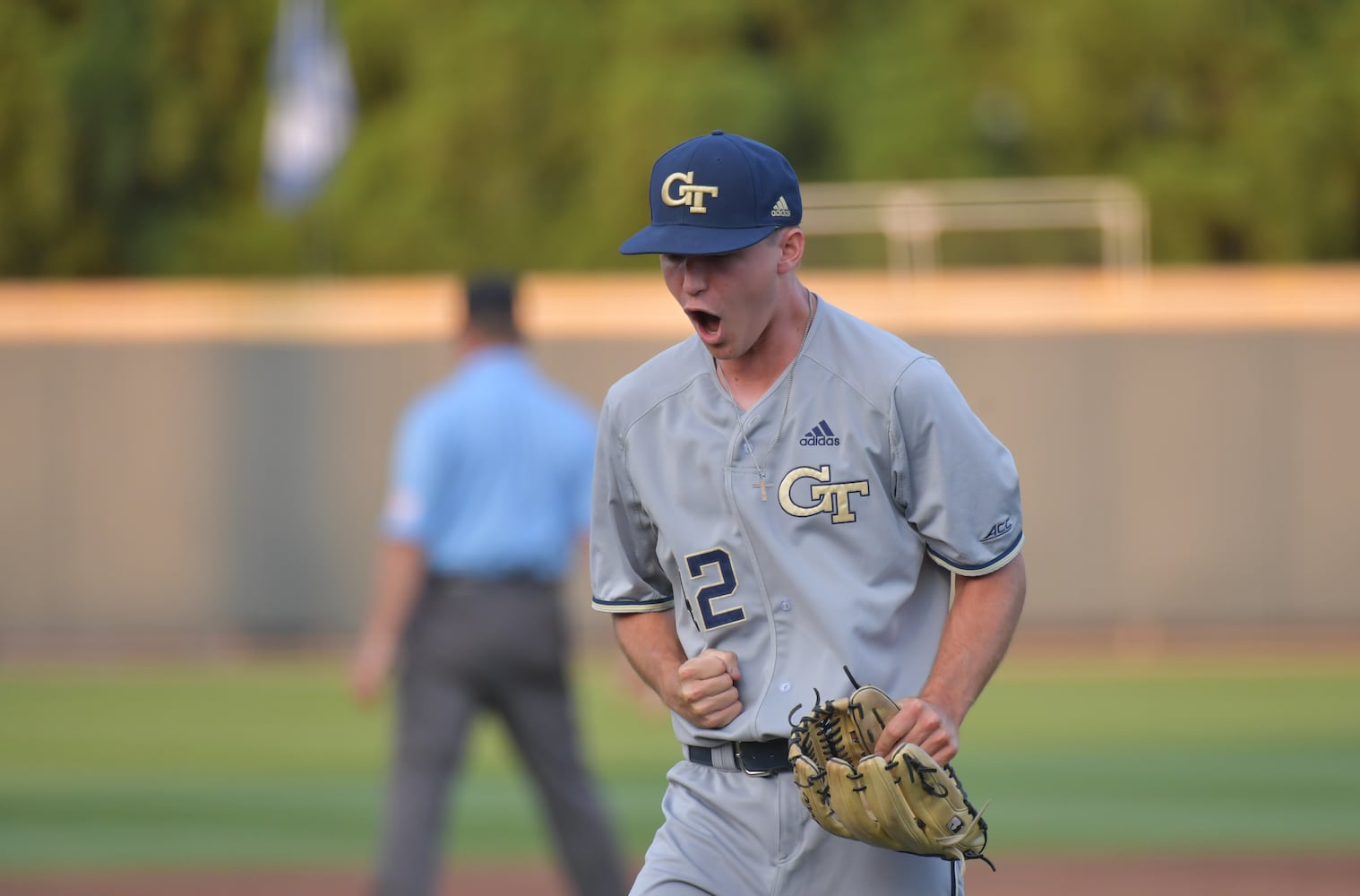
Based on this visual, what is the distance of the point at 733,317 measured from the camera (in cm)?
346

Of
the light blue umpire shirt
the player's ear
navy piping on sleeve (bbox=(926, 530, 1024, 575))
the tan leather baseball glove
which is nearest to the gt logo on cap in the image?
the player's ear

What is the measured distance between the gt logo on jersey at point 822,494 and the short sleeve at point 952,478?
0.09 meters

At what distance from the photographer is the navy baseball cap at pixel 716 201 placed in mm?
3416

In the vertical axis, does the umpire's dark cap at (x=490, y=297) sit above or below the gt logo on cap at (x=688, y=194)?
below

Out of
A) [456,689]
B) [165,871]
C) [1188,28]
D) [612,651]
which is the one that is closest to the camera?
[456,689]

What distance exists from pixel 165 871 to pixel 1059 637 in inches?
389

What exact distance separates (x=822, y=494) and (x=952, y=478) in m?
0.24

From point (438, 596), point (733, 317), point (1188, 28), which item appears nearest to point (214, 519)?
point (438, 596)

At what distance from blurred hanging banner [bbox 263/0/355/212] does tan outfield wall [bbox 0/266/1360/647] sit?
455 cm

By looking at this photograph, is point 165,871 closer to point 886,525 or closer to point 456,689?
point 456,689

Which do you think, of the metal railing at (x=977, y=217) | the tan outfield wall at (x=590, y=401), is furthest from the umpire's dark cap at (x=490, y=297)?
the metal railing at (x=977, y=217)

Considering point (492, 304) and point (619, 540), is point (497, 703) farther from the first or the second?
point (619, 540)

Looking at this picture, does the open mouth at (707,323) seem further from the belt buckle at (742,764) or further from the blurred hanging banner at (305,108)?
the blurred hanging banner at (305,108)

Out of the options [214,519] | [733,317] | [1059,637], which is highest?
[733,317]
